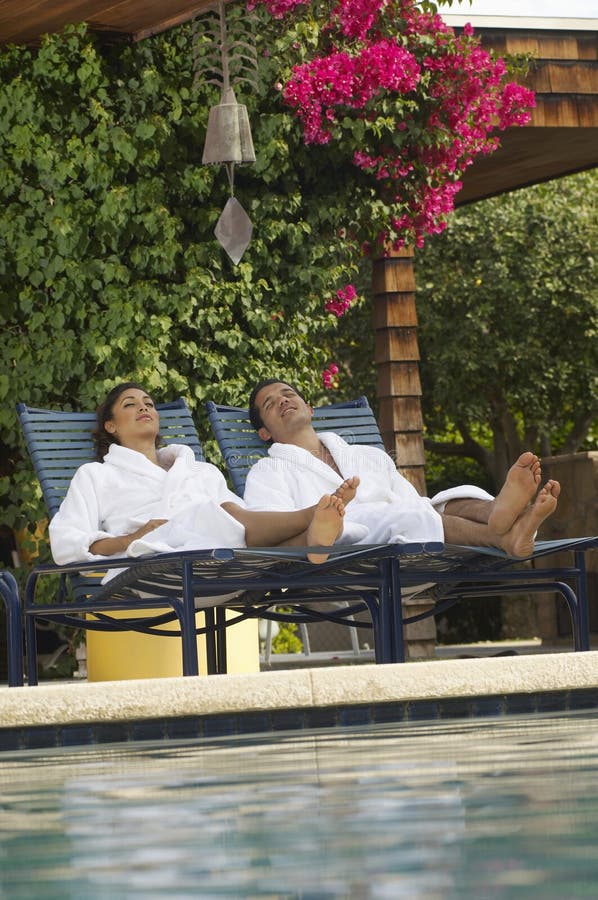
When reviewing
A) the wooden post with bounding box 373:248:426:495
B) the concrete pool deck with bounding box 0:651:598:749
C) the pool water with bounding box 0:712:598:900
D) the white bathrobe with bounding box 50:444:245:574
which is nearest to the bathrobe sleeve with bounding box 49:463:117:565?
the white bathrobe with bounding box 50:444:245:574

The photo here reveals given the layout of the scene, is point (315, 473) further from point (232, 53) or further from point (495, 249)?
point (495, 249)

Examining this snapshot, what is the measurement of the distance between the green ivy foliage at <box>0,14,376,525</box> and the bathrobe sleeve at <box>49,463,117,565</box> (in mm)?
1629

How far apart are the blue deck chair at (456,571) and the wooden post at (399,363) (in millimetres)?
2474

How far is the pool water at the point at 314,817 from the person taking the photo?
1.84 metres

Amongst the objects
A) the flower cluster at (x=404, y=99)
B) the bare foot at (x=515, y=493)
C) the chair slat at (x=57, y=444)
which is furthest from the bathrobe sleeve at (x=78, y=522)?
the flower cluster at (x=404, y=99)

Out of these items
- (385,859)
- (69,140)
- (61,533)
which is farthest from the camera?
(69,140)

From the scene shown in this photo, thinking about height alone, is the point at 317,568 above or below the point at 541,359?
below

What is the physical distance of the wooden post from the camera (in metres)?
8.32

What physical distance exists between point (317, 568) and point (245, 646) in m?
1.46

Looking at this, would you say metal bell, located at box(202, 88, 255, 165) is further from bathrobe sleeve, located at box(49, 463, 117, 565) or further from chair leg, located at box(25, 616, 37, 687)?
chair leg, located at box(25, 616, 37, 687)

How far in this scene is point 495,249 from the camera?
16156 mm

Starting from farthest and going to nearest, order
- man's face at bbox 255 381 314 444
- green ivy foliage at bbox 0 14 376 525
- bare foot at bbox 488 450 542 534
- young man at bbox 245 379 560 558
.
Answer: green ivy foliage at bbox 0 14 376 525, man's face at bbox 255 381 314 444, young man at bbox 245 379 560 558, bare foot at bbox 488 450 542 534

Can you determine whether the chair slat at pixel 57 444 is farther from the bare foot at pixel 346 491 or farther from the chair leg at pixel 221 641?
the bare foot at pixel 346 491

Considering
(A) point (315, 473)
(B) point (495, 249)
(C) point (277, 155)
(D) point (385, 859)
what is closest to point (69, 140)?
(C) point (277, 155)
